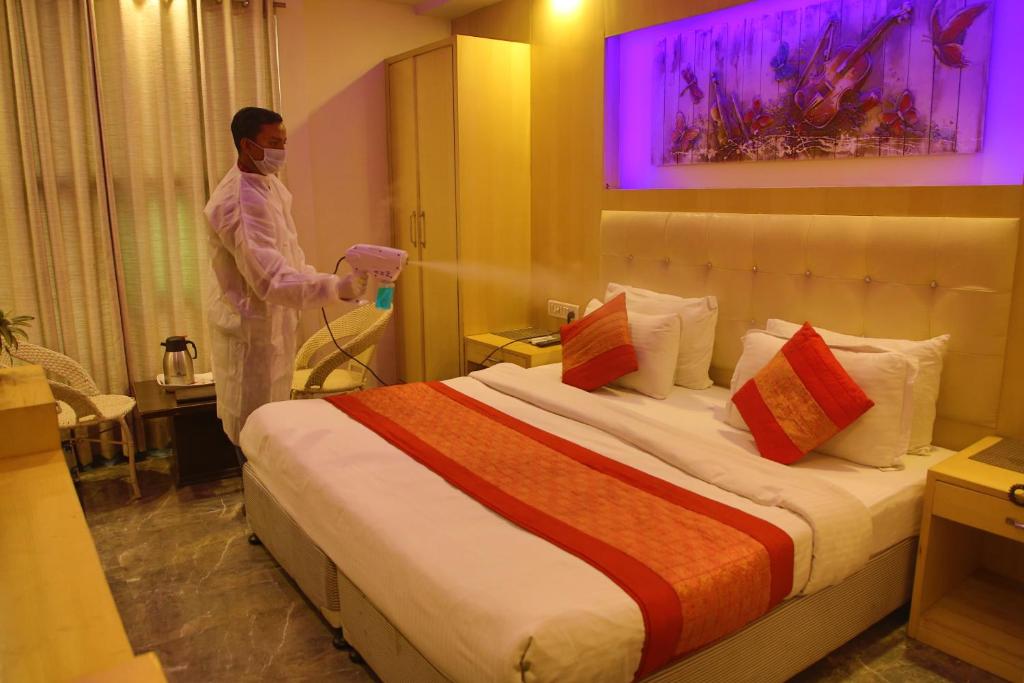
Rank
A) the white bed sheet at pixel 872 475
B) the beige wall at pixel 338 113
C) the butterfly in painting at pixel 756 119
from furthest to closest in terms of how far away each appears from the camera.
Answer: the beige wall at pixel 338 113 < the butterfly in painting at pixel 756 119 < the white bed sheet at pixel 872 475

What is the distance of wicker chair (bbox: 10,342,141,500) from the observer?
376 cm

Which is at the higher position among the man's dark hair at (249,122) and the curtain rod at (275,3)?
the curtain rod at (275,3)

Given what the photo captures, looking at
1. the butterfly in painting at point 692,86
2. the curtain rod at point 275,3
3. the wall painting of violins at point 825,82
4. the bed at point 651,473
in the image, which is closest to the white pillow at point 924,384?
the bed at point 651,473

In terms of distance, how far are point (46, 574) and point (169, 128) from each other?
335cm

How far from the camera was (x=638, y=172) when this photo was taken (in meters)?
4.16

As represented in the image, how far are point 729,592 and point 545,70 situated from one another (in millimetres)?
3445

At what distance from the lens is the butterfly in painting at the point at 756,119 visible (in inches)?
136

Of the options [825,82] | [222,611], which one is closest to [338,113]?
[825,82]

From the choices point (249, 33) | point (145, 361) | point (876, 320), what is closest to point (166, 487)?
point (145, 361)

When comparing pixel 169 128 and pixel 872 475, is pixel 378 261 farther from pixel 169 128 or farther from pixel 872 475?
pixel 169 128

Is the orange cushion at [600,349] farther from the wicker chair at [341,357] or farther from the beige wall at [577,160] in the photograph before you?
the wicker chair at [341,357]

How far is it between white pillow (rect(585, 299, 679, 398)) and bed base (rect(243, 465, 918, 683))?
122cm

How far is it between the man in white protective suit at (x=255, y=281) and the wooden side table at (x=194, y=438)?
1.99 feet

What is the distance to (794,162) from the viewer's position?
11.1 feet
